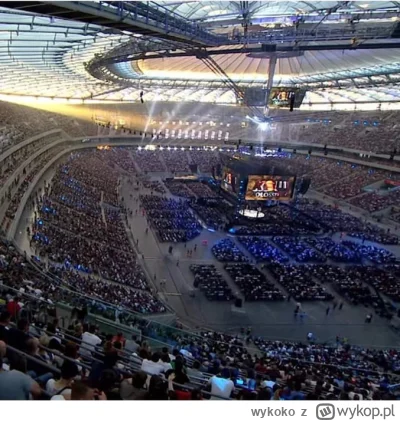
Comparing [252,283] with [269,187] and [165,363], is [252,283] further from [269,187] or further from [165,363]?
[165,363]

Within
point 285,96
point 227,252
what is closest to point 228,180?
point 285,96

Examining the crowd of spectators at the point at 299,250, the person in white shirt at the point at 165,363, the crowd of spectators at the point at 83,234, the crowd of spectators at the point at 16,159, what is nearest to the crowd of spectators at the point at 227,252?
the crowd of spectators at the point at 299,250

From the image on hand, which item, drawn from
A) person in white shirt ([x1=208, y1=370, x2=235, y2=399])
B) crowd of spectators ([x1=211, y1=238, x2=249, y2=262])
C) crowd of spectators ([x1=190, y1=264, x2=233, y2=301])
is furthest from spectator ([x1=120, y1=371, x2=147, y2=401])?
crowd of spectators ([x1=211, y1=238, x2=249, y2=262])

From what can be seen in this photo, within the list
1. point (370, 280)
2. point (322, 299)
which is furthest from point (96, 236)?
point (370, 280)

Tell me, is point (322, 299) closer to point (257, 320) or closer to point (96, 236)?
point (257, 320)

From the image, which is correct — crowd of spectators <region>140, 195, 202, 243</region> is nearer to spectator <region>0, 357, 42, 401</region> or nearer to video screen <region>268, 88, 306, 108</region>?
video screen <region>268, 88, 306, 108</region>

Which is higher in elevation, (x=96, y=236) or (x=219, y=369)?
(x=219, y=369)

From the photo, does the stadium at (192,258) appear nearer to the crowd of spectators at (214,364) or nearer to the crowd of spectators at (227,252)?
the crowd of spectators at (214,364)
